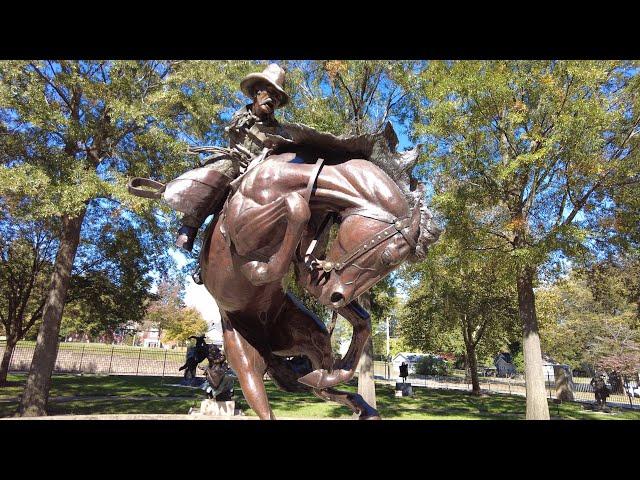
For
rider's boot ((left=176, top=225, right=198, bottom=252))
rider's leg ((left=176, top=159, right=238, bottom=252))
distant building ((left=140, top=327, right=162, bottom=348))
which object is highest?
distant building ((left=140, top=327, right=162, bottom=348))

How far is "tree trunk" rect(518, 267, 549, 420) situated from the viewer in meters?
13.7

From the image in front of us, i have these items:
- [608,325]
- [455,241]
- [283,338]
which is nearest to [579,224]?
[455,241]

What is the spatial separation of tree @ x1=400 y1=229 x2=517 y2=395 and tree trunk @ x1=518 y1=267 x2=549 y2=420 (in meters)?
0.72

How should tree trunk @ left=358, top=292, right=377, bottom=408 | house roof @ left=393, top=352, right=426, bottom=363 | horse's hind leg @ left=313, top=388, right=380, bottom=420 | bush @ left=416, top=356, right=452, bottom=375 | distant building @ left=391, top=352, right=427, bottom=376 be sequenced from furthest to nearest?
house roof @ left=393, top=352, right=426, bottom=363 → distant building @ left=391, top=352, right=427, bottom=376 → bush @ left=416, top=356, right=452, bottom=375 → tree trunk @ left=358, top=292, right=377, bottom=408 → horse's hind leg @ left=313, top=388, right=380, bottom=420

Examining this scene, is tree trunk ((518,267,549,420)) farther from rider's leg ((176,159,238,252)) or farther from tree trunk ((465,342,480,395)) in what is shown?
tree trunk ((465,342,480,395))

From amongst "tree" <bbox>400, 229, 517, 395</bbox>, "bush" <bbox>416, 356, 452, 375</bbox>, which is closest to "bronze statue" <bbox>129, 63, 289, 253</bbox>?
"tree" <bbox>400, 229, 517, 395</bbox>

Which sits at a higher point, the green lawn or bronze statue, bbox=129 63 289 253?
bronze statue, bbox=129 63 289 253

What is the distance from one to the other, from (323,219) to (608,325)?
116 ft

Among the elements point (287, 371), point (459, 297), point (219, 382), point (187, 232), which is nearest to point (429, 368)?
point (459, 297)

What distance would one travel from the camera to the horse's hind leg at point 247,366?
3.17 meters

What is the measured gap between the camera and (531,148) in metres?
13.4

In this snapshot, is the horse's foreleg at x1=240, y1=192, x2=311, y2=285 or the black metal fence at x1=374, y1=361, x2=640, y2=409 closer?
the horse's foreleg at x1=240, y1=192, x2=311, y2=285

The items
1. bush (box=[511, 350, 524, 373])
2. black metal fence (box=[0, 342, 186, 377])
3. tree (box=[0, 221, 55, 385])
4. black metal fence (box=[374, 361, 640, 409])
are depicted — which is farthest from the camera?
bush (box=[511, 350, 524, 373])
